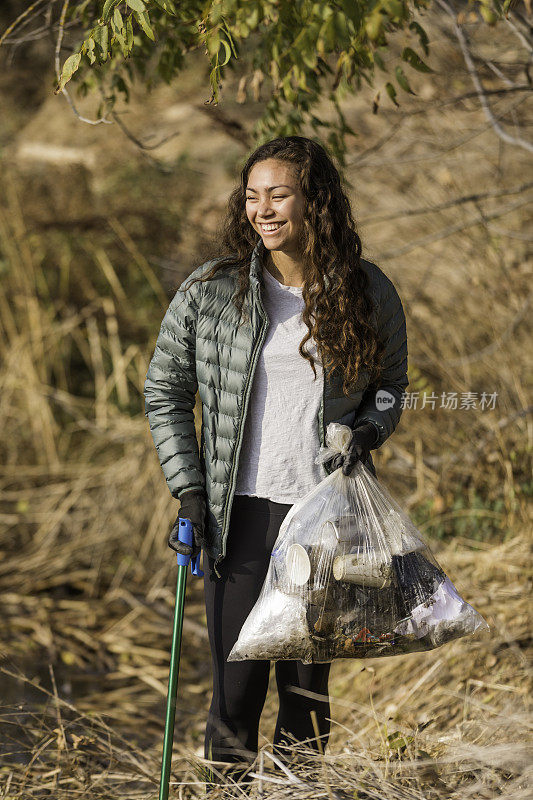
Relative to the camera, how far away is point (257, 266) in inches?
89.4

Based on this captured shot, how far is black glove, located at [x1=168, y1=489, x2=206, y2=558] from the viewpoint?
Answer: 7.42 feet

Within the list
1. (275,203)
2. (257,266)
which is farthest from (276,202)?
(257,266)

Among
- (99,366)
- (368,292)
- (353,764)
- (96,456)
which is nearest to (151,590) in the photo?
(96,456)

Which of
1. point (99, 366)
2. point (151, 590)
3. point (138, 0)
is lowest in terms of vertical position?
point (151, 590)

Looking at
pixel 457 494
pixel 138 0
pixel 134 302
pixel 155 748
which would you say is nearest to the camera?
pixel 138 0

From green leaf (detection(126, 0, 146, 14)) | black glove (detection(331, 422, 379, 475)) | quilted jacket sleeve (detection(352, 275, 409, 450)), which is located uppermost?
green leaf (detection(126, 0, 146, 14))

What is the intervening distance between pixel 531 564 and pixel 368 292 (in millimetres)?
2086

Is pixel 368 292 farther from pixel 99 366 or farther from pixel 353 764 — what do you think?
pixel 99 366

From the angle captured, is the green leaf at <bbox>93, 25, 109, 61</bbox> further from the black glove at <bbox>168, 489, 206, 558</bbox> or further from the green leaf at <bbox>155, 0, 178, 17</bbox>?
the black glove at <bbox>168, 489, 206, 558</bbox>

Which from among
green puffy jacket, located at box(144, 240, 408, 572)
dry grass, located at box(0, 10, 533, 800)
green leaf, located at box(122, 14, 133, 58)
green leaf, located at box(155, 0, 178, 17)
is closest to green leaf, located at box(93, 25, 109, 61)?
green leaf, located at box(122, 14, 133, 58)

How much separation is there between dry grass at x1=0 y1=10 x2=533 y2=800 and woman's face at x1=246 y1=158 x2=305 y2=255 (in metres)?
1.39

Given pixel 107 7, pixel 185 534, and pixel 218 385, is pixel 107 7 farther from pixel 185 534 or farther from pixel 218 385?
pixel 185 534

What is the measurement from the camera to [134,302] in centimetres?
710

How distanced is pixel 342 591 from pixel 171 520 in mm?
3034
